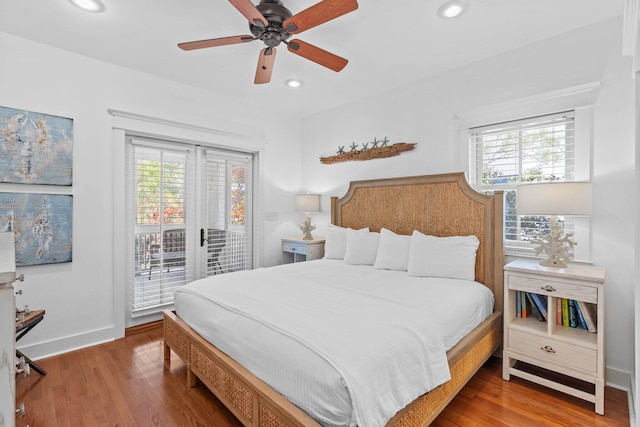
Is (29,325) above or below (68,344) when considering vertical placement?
above

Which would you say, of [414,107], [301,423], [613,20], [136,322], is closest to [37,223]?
[136,322]

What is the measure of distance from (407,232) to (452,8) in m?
2.01

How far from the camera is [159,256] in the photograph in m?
3.48

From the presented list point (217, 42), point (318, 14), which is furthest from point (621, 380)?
point (217, 42)

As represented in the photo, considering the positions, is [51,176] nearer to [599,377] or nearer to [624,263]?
[599,377]

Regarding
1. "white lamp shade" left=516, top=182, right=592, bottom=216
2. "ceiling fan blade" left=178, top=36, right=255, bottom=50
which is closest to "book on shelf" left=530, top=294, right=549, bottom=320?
"white lamp shade" left=516, top=182, right=592, bottom=216

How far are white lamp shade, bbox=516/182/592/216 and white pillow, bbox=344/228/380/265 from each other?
1.50 metres

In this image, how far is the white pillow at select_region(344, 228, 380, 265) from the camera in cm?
328

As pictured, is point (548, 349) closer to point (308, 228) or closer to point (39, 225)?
point (308, 228)

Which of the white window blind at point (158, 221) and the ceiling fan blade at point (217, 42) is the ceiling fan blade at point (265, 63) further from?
Result: the white window blind at point (158, 221)

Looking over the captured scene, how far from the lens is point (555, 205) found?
2.14m

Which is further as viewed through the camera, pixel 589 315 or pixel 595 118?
pixel 595 118

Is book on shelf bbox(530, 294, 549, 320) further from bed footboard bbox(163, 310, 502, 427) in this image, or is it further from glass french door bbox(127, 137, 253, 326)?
glass french door bbox(127, 137, 253, 326)

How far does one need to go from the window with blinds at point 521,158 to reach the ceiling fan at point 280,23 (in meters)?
1.66
